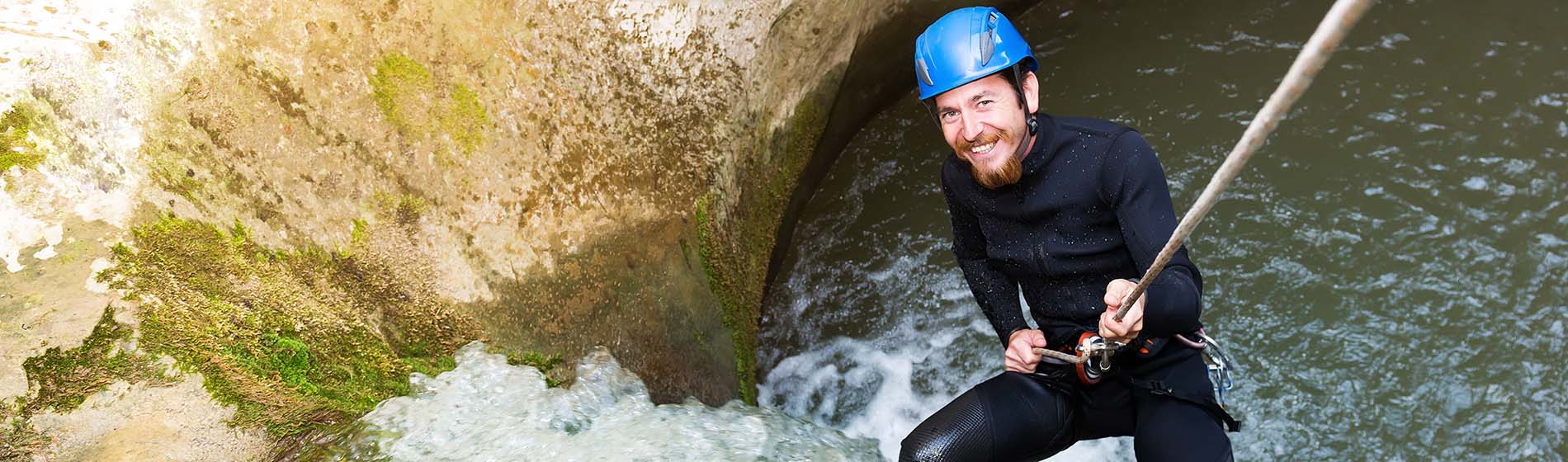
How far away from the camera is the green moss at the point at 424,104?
9.98 feet

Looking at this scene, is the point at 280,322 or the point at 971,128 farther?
the point at 280,322

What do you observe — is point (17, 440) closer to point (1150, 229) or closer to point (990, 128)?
point (990, 128)

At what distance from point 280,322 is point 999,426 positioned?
1993 mm

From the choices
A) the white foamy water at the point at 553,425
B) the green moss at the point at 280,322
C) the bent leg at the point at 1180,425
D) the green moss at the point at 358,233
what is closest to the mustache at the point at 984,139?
the bent leg at the point at 1180,425

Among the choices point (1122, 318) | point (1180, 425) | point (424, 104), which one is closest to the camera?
point (1122, 318)

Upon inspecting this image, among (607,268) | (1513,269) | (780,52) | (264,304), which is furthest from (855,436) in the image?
(1513,269)

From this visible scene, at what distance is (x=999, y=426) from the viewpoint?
2818mm

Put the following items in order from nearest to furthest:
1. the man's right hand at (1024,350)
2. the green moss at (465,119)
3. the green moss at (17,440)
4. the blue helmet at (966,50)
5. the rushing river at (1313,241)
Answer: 1. the green moss at (17,440)
2. the blue helmet at (966,50)
3. the man's right hand at (1024,350)
4. the green moss at (465,119)
5. the rushing river at (1313,241)

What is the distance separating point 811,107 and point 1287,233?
209 centimetres

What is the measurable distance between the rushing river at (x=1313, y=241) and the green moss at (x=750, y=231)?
345 millimetres

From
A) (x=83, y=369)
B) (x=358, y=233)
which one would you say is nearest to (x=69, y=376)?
(x=83, y=369)

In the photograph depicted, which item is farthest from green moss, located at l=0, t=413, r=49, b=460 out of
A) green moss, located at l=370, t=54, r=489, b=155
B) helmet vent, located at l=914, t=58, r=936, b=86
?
helmet vent, located at l=914, t=58, r=936, b=86

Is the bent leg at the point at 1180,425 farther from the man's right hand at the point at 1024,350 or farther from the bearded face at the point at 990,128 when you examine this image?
the bearded face at the point at 990,128

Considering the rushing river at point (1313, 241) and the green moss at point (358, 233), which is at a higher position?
the green moss at point (358, 233)
